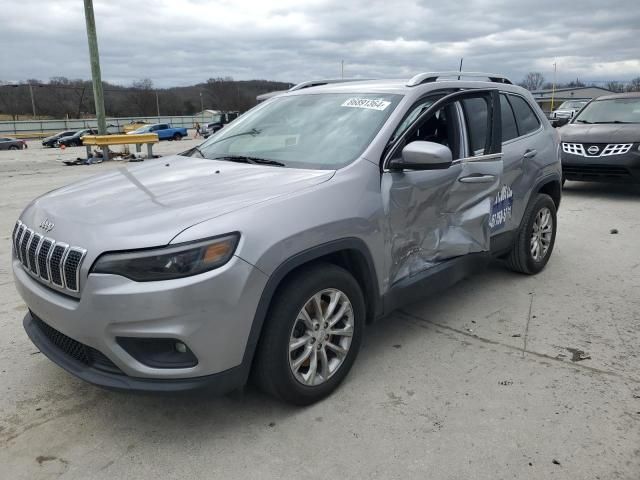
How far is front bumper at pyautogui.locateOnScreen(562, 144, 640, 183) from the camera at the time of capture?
8.59 m

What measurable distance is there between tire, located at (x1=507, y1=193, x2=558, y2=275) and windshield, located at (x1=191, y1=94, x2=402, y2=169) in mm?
1989

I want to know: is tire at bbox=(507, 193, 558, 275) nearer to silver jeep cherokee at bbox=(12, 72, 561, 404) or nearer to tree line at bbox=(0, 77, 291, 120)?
silver jeep cherokee at bbox=(12, 72, 561, 404)

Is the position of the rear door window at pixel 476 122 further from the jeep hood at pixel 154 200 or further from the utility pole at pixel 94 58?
the utility pole at pixel 94 58

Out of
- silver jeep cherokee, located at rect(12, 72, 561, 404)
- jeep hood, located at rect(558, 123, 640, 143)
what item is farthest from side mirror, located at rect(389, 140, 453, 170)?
jeep hood, located at rect(558, 123, 640, 143)

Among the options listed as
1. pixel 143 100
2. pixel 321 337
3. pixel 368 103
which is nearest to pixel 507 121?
pixel 368 103

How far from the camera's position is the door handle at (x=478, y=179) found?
12.6ft

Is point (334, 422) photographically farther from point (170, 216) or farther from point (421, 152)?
point (421, 152)

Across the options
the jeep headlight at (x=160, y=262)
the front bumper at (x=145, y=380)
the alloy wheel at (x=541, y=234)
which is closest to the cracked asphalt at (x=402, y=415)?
the front bumper at (x=145, y=380)

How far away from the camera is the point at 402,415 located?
2887 mm

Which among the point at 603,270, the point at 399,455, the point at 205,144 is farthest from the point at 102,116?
the point at 399,455

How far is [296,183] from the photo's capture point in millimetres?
2912

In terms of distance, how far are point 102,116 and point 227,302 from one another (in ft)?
60.0

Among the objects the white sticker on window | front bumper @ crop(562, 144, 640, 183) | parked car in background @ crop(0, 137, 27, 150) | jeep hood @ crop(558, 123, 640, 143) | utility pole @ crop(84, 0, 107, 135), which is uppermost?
utility pole @ crop(84, 0, 107, 135)

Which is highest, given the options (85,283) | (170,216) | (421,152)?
(421,152)
